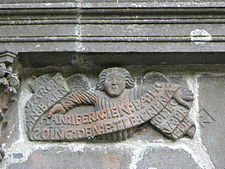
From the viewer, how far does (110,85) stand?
3781 mm

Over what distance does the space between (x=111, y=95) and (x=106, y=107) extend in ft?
0.25

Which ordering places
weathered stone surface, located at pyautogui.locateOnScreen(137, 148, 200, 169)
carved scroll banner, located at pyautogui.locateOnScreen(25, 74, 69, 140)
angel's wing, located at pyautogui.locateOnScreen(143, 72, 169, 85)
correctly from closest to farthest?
1. weathered stone surface, located at pyautogui.locateOnScreen(137, 148, 200, 169)
2. carved scroll banner, located at pyautogui.locateOnScreen(25, 74, 69, 140)
3. angel's wing, located at pyautogui.locateOnScreen(143, 72, 169, 85)

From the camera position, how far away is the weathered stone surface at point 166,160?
12.0ft

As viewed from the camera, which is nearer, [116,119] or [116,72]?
[116,119]

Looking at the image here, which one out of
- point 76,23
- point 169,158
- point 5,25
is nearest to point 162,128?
point 169,158

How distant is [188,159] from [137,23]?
0.78m

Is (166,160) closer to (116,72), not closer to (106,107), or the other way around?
(106,107)

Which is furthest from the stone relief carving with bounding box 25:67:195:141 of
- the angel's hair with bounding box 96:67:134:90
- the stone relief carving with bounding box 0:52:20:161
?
the stone relief carving with bounding box 0:52:20:161

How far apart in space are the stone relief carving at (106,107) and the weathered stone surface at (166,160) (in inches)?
3.7

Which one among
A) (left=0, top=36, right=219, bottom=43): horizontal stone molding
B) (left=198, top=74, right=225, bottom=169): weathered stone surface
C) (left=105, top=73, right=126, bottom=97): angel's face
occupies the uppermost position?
(left=0, top=36, right=219, bottom=43): horizontal stone molding

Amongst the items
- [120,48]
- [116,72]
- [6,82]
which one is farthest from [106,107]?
[6,82]

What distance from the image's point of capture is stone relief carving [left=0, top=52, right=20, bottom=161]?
367cm

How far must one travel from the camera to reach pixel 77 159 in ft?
12.1

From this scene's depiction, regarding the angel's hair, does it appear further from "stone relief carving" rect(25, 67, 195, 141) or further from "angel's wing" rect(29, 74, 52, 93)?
"angel's wing" rect(29, 74, 52, 93)
